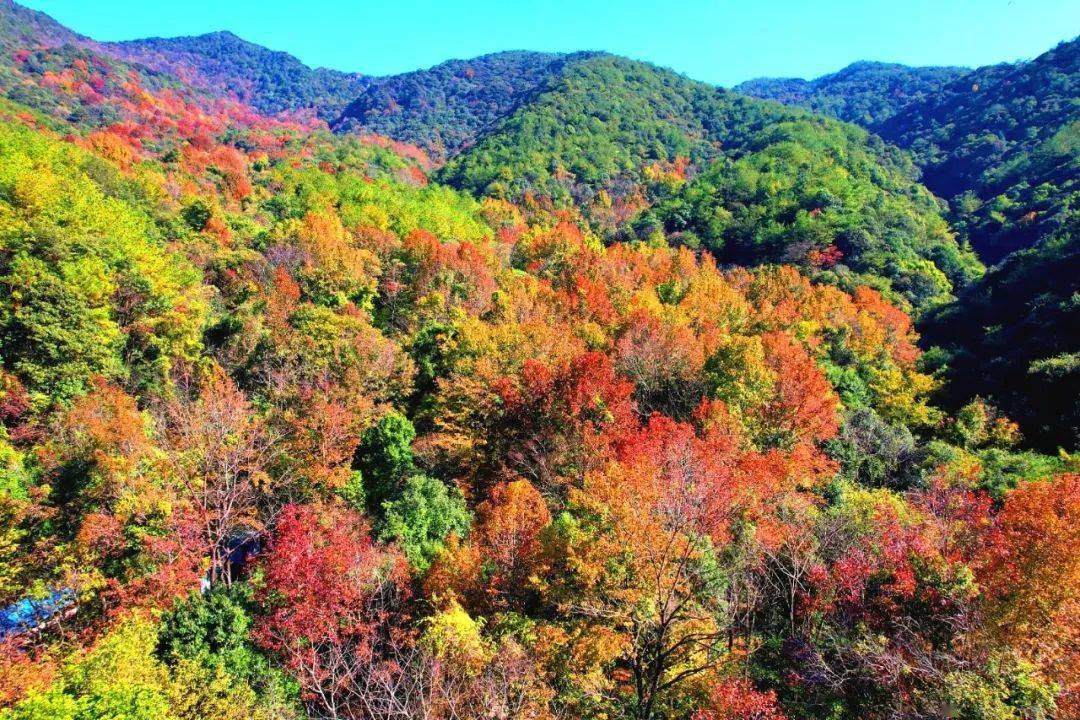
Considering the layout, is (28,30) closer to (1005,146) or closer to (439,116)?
(439,116)

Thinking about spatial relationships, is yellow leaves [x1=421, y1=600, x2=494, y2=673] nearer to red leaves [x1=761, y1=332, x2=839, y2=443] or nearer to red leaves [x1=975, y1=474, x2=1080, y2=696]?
red leaves [x1=975, y1=474, x2=1080, y2=696]

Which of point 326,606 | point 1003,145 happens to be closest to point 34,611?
point 326,606

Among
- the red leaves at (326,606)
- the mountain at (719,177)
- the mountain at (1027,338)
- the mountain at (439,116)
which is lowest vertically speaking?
the red leaves at (326,606)

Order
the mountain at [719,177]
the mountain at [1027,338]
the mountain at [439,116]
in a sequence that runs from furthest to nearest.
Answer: the mountain at [439,116] → the mountain at [719,177] → the mountain at [1027,338]

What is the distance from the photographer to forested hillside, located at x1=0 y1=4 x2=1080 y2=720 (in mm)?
14992

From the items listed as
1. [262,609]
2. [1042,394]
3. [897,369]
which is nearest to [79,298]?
[262,609]

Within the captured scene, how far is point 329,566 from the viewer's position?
18719 mm

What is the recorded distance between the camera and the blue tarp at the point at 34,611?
54.0 ft

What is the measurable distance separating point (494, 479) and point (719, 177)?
86025 mm

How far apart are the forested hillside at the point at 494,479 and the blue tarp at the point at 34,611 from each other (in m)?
0.12

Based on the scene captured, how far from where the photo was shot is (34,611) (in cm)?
1669

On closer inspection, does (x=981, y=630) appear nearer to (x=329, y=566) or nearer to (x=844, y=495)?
(x=844, y=495)

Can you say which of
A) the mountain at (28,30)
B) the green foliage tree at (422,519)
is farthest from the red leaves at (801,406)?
the mountain at (28,30)

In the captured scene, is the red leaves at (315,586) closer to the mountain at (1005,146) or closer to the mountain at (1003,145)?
the mountain at (1003,145)
